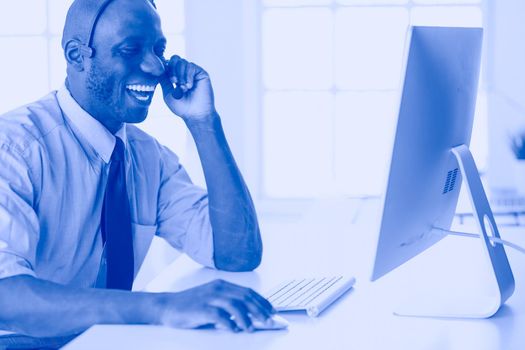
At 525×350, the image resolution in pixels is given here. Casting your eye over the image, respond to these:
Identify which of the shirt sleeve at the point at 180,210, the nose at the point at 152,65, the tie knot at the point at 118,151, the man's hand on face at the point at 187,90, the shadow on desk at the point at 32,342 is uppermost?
the nose at the point at 152,65

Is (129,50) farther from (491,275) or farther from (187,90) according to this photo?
(491,275)

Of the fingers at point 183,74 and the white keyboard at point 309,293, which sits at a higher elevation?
the fingers at point 183,74

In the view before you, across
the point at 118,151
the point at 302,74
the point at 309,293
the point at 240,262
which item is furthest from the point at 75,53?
the point at 302,74

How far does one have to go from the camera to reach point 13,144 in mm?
1668

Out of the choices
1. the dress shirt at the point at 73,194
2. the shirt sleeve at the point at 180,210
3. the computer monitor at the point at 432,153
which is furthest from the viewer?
the shirt sleeve at the point at 180,210

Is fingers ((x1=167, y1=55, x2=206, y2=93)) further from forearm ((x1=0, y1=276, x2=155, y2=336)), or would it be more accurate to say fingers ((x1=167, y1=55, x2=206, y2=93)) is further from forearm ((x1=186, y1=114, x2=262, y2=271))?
forearm ((x1=0, y1=276, x2=155, y2=336))

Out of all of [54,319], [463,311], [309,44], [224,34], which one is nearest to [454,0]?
[309,44]

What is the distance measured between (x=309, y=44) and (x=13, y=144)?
207 cm

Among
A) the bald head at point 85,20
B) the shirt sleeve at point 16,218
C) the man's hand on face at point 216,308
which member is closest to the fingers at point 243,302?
the man's hand on face at point 216,308

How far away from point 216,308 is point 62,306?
28cm

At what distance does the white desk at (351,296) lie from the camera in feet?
4.25

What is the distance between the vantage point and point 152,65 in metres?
1.91

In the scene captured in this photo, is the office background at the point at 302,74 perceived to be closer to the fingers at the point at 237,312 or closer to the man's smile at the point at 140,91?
the man's smile at the point at 140,91

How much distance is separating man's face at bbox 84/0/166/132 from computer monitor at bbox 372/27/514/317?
732 mm
